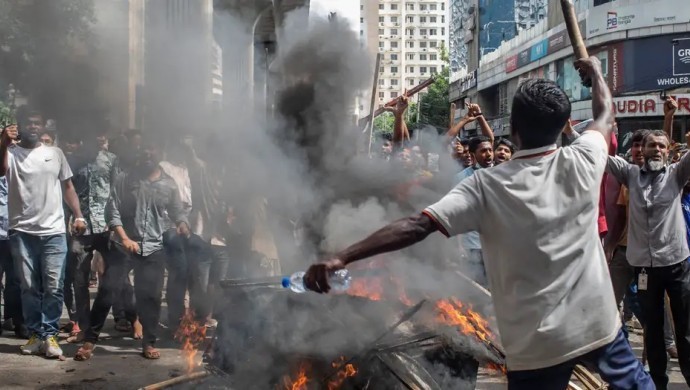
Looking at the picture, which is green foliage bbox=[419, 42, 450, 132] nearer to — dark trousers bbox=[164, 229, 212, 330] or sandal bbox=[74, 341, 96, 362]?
dark trousers bbox=[164, 229, 212, 330]

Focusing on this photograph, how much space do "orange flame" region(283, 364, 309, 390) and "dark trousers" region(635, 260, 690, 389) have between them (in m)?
2.18

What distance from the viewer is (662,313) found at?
4.37 m

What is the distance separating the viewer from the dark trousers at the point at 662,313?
4273mm

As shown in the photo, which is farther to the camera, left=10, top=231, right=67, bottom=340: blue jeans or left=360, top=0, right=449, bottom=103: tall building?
left=360, top=0, right=449, bottom=103: tall building

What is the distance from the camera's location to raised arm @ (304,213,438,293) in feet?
7.72

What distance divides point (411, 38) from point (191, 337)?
134038 mm

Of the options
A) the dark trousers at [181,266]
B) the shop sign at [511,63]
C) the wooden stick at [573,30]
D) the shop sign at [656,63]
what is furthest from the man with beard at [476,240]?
the shop sign at [511,63]

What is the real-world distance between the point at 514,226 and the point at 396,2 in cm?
13655

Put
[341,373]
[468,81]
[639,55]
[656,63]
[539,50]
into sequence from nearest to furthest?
[341,373], [656,63], [639,55], [539,50], [468,81]

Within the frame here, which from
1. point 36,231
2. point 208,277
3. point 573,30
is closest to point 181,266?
point 208,277

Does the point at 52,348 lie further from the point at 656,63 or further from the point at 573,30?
the point at 656,63

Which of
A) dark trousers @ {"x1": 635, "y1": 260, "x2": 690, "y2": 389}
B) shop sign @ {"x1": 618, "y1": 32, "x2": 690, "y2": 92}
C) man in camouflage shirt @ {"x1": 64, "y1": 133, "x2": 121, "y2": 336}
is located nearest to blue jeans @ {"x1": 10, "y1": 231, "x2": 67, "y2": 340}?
man in camouflage shirt @ {"x1": 64, "y1": 133, "x2": 121, "y2": 336}

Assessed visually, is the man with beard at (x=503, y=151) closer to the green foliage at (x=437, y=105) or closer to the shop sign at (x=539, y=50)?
the shop sign at (x=539, y=50)

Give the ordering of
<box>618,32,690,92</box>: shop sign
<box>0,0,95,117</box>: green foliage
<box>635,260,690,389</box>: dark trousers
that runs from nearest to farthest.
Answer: <box>635,260,690,389</box>: dark trousers → <box>0,0,95,117</box>: green foliage → <box>618,32,690,92</box>: shop sign
